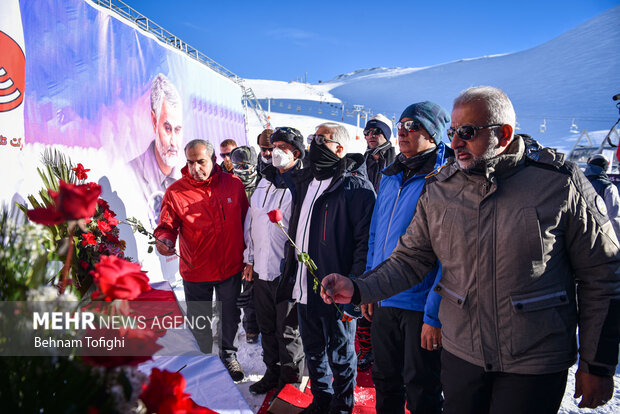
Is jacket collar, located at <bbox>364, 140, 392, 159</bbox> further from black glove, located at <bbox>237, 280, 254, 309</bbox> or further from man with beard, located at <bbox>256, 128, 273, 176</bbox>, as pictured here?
black glove, located at <bbox>237, 280, 254, 309</bbox>

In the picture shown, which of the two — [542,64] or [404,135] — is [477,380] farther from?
[542,64]

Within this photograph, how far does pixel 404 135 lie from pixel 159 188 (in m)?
4.28

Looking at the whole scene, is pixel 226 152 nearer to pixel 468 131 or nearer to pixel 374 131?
pixel 374 131

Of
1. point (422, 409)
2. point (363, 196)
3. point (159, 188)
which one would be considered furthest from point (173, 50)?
point (422, 409)

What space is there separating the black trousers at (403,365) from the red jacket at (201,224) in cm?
154

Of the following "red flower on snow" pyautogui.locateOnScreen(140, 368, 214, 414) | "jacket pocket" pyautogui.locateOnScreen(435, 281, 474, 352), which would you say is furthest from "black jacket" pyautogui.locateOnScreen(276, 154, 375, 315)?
"red flower on snow" pyautogui.locateOnScreen(140, 368, 214, 414)

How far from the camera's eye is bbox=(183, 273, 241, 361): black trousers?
10.5ft

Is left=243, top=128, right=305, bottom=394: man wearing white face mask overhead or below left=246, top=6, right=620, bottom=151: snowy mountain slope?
below

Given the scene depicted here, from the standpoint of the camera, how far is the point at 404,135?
228 cm

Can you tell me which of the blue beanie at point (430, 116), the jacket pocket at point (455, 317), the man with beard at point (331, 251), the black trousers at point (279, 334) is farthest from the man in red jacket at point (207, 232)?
the jacket pocket at point (455, 317)

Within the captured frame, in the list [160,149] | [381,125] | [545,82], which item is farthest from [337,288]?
[545,82]

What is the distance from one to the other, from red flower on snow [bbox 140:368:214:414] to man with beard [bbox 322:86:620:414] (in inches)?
38.7

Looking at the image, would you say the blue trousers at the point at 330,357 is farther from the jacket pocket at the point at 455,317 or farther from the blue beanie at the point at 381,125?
the blue beanie at the point at 381,125

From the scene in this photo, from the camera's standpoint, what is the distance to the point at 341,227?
2479mm
